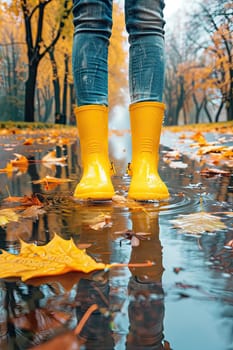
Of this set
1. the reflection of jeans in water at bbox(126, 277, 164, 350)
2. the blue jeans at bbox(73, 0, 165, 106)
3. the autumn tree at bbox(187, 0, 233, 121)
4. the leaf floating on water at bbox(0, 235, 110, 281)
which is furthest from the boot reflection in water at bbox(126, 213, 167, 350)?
the autumn tree at bbox(187, 0, 233, 121)

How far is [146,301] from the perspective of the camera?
72 centimetres

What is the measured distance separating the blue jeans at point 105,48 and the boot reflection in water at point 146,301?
99cm

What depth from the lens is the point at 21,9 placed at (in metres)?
13.1

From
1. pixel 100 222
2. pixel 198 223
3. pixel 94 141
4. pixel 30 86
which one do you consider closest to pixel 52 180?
pixel 94 141

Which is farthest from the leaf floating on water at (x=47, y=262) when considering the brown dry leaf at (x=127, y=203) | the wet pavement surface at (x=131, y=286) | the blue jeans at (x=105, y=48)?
the blue jeans at (x=105, y=48)

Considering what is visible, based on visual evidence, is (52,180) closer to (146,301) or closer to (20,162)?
(20,162)

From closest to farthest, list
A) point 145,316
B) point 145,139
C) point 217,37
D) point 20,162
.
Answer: point 145,316
point 145,139
point 20,162
point 217,37

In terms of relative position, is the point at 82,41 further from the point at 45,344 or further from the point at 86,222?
the point at 45,344

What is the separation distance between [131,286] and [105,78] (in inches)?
53.1

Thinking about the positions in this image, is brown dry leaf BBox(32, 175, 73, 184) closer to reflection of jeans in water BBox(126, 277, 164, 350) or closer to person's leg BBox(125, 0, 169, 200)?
person's leg BBox(125, 0, 169, 200)

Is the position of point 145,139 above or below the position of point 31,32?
below

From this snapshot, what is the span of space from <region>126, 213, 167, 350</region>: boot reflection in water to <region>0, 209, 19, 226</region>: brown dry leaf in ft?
1.64

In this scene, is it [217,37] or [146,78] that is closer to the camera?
[146,78]

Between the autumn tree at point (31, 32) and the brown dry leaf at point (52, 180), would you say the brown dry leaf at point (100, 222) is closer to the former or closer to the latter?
the brown dry leaf at point (52, 180)
